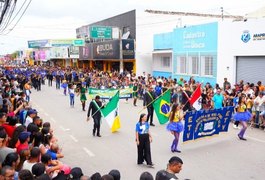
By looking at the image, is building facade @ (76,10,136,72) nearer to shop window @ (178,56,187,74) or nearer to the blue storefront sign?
shop window @ (178,56,187,74)

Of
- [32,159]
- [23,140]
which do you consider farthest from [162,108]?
[32,159]

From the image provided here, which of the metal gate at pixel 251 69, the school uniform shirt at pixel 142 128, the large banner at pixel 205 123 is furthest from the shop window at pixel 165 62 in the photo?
the school uniform shirt at pixel 142 128

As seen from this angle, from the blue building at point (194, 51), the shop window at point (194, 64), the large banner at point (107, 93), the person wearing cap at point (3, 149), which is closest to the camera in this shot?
the person wearing cap at point (3, 149)

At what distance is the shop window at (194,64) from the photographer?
2427 centimetres

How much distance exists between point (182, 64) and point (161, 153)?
16.7 meters

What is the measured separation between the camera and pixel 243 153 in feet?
33.0

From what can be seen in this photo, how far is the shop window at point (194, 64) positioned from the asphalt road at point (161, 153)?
10864 mm

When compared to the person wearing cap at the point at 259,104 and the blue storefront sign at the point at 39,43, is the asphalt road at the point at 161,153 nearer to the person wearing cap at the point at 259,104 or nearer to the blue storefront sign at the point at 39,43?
the person wearing cap at the point at 259,104

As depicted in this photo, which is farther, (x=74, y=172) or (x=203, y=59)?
(x=203, y=59)

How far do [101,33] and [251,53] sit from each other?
2272 centimetres

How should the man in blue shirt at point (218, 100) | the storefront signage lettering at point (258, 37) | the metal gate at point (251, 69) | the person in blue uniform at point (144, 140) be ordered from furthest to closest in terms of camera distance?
1. the metal gate at point (251, 69)
2. the storefront signage lettering at point (258, 37)
3. the man in blue shirt at point (218, 100)
4. the person in blue uniform at point (144, 140)

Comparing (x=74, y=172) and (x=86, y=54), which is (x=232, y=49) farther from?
(x=86, y=54)

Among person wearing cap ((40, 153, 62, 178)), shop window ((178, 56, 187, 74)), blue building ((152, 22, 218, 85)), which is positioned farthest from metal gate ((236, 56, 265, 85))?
person wearing cap ((40, 153, 62, 178))

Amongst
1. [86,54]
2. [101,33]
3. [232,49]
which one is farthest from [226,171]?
[86,54]
